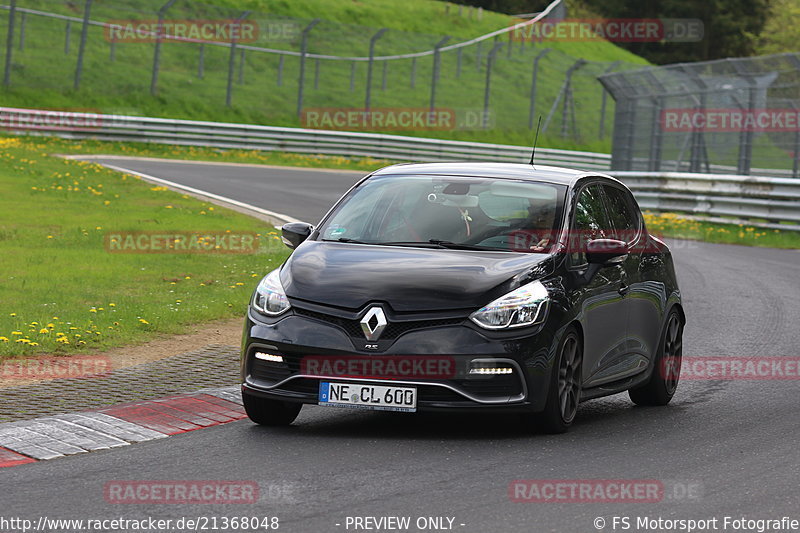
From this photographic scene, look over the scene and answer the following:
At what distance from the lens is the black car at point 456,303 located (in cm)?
755

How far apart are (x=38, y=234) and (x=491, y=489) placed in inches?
517

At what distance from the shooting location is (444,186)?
8883mm

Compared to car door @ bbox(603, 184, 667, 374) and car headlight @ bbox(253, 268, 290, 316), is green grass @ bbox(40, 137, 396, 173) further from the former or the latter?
car headlight @ bbox(253, 268, 290, 316)

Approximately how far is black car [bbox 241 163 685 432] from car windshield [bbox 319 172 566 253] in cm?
1

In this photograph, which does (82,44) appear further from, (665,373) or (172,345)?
(665,373)

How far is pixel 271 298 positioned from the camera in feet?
26.0

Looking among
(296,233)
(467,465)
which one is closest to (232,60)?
(296,233)

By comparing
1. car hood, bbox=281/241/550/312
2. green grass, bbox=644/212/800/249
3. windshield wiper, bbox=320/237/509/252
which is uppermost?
green grass, bbox=644/212/800/249

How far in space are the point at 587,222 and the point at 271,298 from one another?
2280mm

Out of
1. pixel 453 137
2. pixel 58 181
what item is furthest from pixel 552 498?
pixel 453 137

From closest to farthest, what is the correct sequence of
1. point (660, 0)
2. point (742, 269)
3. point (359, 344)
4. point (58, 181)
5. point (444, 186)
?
point (359, 344) → point (444, 186) → point (742, 269) → point (58, 181) → point (660, 0)

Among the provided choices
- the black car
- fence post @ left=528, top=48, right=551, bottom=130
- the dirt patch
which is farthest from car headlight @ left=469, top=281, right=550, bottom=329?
fence post @ left=528, top=48, right=551, bottom=130

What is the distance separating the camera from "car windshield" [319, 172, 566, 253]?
845cm

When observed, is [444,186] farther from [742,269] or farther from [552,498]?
[742,269]
